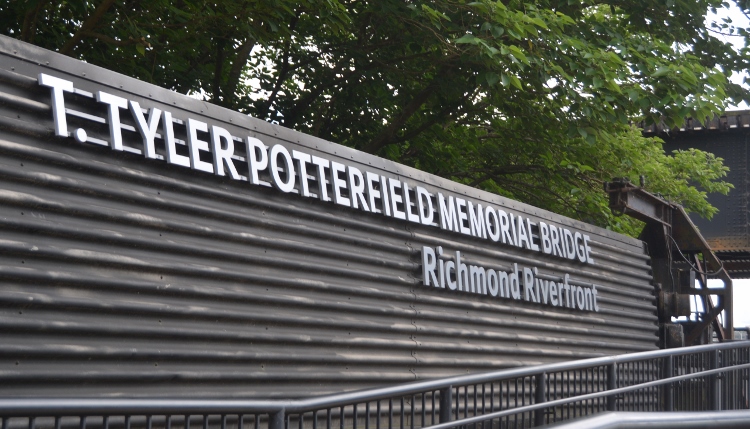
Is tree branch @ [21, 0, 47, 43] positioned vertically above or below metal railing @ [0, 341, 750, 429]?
above

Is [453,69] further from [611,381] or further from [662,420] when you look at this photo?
[662,420]

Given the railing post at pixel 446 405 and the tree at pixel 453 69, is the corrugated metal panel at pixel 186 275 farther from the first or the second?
the tree at pixel 453 69

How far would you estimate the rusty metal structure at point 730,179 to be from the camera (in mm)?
26344

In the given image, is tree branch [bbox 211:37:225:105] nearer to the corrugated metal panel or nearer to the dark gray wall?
the corrugated metal panel

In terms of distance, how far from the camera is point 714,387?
949 centimetres

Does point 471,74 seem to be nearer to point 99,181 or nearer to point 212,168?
point 212,168

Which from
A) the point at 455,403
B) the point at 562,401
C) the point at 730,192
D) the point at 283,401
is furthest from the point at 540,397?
the point at 730,192

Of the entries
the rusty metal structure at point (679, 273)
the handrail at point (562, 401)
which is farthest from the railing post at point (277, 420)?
the rusty metal structure at point (679, 273)

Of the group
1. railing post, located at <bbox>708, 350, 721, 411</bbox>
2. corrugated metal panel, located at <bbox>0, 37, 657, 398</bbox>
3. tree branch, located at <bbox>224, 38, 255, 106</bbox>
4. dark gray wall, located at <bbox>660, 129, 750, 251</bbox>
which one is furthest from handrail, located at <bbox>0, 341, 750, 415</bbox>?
dark gray wall, located at <bbox>660, 129, 750, 251</bbox>

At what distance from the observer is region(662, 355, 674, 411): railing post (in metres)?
8.79

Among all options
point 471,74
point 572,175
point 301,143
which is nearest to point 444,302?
point 301,143

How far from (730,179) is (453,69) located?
1607 centimetres

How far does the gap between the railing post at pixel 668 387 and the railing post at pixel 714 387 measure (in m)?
0.59

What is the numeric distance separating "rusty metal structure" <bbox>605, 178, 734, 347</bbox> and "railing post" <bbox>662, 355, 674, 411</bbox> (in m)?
4.08
